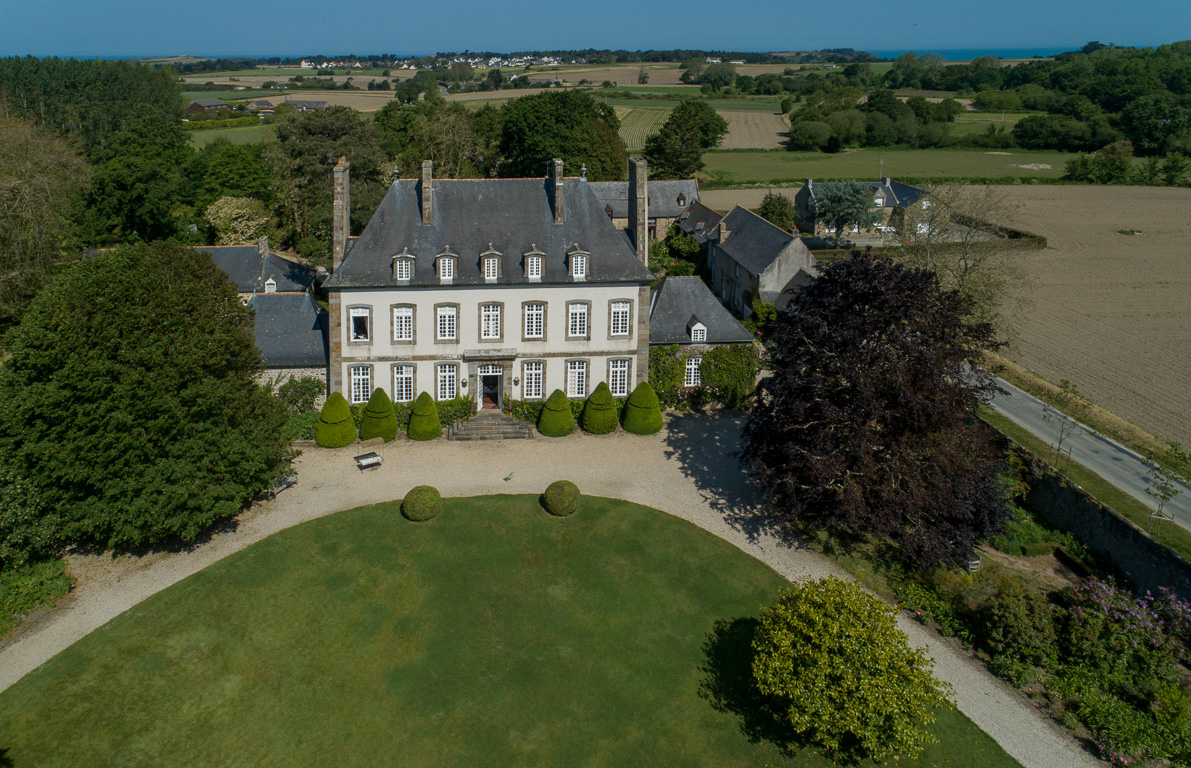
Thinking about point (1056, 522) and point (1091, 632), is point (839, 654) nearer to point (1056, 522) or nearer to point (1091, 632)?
point (1091, 632)

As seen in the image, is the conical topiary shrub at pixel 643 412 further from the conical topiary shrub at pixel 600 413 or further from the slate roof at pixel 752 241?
the slate roof at pixel 752 241

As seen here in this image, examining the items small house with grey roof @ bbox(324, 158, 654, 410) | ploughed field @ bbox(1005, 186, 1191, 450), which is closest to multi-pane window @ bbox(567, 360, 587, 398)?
small house with grey roof @ bbox(324, 158, 654, 410)

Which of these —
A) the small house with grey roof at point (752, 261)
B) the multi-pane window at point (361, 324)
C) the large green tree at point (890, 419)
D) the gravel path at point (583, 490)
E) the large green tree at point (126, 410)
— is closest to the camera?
the gravel path at point (583, 490)

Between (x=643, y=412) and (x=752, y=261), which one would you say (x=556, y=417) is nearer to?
(x=643, y=412)

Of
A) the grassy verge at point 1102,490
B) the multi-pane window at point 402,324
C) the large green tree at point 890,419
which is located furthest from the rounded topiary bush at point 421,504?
the grassy verge at point 1102,490

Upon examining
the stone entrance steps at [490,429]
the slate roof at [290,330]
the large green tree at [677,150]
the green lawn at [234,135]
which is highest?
the green lawn at [234,135]

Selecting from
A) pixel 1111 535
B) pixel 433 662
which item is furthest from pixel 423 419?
pixel 1111 535
